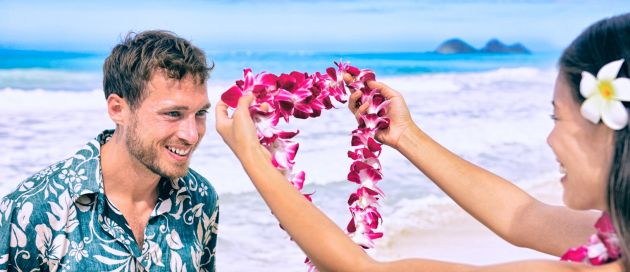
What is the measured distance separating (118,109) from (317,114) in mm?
1165

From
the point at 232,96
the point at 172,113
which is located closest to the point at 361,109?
the point at 232,96

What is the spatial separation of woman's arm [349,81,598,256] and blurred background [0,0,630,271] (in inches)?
164

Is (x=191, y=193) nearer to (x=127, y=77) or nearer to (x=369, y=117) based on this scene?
(x=127, y=77)

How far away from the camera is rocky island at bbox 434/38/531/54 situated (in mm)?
31578

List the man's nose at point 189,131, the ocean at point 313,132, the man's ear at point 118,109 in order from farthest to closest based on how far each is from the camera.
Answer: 1. the ocean at point 313,132
2. the man's ear at point 118,109
3. the man's nose at point 189,131

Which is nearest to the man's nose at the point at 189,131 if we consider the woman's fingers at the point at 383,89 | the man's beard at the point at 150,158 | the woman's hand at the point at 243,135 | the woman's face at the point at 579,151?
the man's beard at the point at 150,158

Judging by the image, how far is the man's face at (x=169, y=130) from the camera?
155 inches

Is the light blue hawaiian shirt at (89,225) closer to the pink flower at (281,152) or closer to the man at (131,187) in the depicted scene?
the man at (131,187)

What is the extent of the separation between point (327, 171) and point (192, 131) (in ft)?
23.5

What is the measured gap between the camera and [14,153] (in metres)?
12.5

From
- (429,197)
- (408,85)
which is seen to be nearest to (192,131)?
(429,197)

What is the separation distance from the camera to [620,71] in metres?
2.59

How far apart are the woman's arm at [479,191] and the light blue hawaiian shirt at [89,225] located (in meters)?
1.09

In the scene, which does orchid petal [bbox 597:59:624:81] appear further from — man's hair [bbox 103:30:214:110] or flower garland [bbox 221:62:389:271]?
man's hair [bbox 103:30:214:110]
